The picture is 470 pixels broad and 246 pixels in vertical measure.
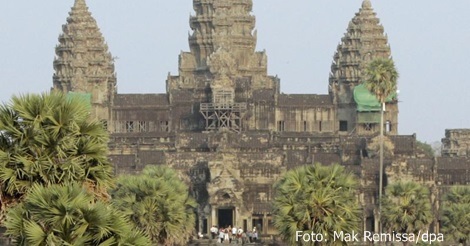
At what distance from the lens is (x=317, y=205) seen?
80.6m

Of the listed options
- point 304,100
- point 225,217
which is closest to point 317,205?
point 225,217

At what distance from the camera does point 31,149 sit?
4681cm

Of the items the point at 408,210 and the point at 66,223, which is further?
the point at 408,210

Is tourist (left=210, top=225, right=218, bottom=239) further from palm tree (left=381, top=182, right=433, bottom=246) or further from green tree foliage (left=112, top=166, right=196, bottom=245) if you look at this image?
green tree foliage (left=112, top=166, right=196, bottom=245)

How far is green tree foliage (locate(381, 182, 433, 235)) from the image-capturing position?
106812 millimetres

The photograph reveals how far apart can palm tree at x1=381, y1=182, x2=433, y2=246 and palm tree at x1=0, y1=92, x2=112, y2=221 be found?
61.2m

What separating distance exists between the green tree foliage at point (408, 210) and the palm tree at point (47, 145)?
6115 cm

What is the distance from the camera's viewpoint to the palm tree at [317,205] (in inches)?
3113

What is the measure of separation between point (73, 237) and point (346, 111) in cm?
15227

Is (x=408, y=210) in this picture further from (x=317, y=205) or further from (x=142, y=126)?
(x=142, y=126)

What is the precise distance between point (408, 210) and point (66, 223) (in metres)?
65.7

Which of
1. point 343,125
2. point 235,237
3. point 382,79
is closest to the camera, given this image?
point 235,237

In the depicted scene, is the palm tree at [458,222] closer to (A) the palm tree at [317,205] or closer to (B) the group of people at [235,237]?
(B) the group of people at [235,237]

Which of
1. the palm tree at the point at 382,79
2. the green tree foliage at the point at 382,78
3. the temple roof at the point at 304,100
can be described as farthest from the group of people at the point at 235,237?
the temple roof at the point at 304,100
